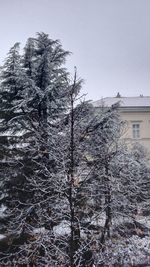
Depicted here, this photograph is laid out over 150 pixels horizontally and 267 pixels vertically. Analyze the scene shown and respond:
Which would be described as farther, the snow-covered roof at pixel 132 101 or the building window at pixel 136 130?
the building window at pixel 136 130

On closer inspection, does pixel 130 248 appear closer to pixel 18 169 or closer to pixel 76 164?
pixel 18 169

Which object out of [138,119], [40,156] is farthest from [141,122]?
[40,156]

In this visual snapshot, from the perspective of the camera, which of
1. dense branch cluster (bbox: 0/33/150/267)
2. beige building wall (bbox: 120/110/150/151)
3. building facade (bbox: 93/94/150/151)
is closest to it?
dense branch cluster (bbox: 0/33/150/267)

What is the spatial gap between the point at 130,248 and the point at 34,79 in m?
6.76

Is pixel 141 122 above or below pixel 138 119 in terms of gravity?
below

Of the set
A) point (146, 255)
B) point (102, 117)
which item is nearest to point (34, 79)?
point (102, 117)

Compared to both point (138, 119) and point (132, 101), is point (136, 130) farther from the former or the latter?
point (132, 101)

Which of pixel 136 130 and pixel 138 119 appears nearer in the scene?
pixel 138 119

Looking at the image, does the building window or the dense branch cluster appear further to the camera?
the building window

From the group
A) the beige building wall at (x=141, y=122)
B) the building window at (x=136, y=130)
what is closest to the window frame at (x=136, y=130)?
the building window at (x=136, y=130)

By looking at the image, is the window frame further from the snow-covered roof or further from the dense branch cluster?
the dense branch cluster

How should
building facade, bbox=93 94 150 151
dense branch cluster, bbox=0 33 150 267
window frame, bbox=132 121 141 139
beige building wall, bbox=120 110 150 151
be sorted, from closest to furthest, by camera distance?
dense branch cluster, bbox=0 33 150 267 < building facade, bbox=93 94 150 151 < beige building wall, bbox=120 110 150 151 < window frame, bbox=132 121 141 139

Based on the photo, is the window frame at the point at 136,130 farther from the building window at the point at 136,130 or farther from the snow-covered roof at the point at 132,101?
the snow-covered roof at the point at 132,101

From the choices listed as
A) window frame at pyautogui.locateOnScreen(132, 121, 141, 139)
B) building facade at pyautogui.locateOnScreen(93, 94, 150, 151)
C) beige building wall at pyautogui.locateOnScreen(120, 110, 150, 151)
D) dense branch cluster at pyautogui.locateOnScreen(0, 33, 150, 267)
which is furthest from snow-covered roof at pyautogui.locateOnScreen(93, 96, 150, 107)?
dense branch cluster at pyautogui.locateOnScreen(0, 33, 150, 267)
